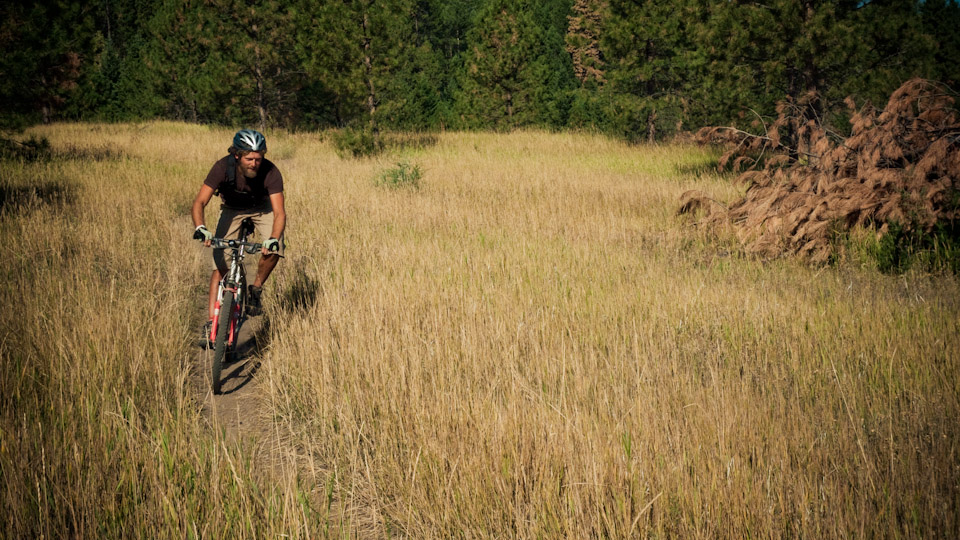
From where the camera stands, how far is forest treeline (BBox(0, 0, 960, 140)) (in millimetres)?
13008

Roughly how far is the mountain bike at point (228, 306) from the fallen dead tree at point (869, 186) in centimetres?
589

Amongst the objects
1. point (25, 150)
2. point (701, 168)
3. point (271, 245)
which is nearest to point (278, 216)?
point (271, 245)

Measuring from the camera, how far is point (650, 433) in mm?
3125

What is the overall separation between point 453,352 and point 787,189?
5681 mm

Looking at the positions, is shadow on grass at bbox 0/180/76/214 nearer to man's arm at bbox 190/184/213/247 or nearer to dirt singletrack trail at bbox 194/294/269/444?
dirt singletrack trail at bbox 194/294/269/444

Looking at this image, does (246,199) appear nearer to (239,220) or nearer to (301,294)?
(239,220)

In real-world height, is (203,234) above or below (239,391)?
above

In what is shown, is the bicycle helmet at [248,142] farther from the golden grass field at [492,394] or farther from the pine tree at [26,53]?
the pine tree at [26,53]

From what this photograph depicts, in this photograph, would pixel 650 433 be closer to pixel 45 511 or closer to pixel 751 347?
pixel 751 347

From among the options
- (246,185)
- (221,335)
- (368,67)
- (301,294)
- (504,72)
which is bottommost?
(301,294)

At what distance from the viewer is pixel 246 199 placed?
5652mm

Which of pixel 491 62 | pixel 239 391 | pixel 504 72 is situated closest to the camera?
pixel 239 391

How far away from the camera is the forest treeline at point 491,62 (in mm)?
13008

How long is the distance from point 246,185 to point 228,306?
126cm
